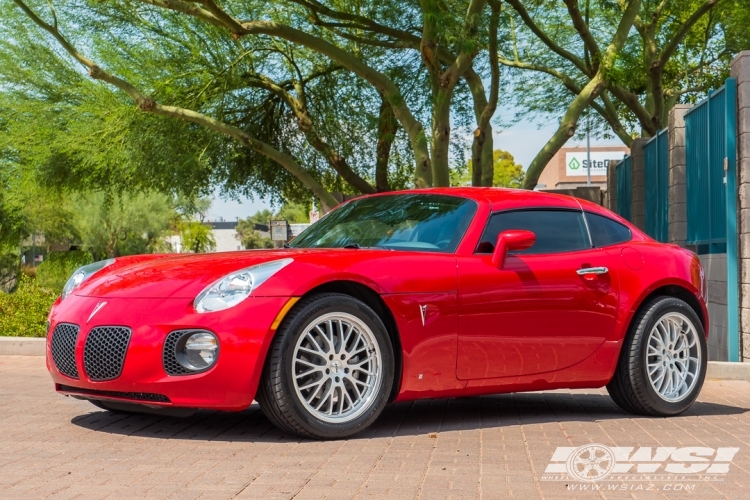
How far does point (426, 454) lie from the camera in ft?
19.2

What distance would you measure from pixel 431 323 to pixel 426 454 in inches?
36.2

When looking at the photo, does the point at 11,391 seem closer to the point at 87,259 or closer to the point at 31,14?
the point at 31,14

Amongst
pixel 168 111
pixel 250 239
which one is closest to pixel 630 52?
pixel 168 111

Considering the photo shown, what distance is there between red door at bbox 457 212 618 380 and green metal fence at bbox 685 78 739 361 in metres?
4.81

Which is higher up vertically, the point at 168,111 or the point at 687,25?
the point at 687,25

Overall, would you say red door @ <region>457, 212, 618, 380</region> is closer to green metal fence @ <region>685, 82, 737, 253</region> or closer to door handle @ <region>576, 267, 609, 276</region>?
door handle @ <region>576, 267, 609, 276</region>

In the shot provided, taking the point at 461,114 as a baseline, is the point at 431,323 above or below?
below

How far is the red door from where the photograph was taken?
22.0ft

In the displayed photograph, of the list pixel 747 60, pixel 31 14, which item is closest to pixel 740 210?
pixel 747 60

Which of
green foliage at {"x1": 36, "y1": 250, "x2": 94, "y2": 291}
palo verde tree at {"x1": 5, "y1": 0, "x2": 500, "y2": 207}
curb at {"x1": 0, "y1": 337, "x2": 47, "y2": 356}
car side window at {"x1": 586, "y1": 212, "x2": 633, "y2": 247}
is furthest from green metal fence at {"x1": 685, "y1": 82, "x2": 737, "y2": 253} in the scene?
green foliage at {"x1": 36, "y1": 250, "x2": 94, "y2": 291}

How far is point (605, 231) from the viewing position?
780 cm

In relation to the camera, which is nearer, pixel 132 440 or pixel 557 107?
pixel 132 440

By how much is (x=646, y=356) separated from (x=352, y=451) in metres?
2.62

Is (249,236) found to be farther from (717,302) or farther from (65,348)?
(65,348)
